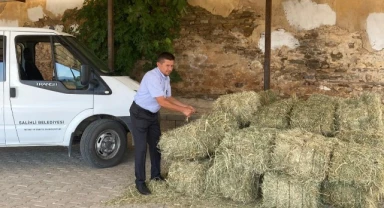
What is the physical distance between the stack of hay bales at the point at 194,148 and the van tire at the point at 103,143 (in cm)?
143

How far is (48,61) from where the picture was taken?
6.71 m

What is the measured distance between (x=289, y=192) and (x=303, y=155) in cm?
46

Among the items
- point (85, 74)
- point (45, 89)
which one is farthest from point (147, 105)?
point (45, 89)

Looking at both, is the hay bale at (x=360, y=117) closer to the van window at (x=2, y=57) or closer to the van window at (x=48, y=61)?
the van window at (x=48, y=61)

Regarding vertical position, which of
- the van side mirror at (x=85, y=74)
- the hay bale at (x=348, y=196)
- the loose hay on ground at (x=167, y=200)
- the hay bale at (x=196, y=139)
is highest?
the van side mirror at (x=85, y=74)

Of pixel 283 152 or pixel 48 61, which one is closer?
pixel 283 152

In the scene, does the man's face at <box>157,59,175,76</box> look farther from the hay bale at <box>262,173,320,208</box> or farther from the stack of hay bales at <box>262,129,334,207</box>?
the hay bale at <box>262,173,320,208</box>

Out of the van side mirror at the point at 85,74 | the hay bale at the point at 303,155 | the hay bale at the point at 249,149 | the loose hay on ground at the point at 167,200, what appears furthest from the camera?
the van side mirror at the point at 85,74

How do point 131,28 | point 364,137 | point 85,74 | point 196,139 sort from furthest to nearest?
point 131,28, point 85,74, point 196,139, point 364,137

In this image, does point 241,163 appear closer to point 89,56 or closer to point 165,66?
point 165,66

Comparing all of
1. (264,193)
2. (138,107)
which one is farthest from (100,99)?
(264,193)

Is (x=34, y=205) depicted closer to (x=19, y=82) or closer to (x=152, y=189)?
(x=152, y=189)

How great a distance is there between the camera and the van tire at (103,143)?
6.85 m

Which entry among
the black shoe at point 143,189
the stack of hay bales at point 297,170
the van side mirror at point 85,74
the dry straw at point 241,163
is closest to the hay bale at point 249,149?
the dry straw at point 241,163
